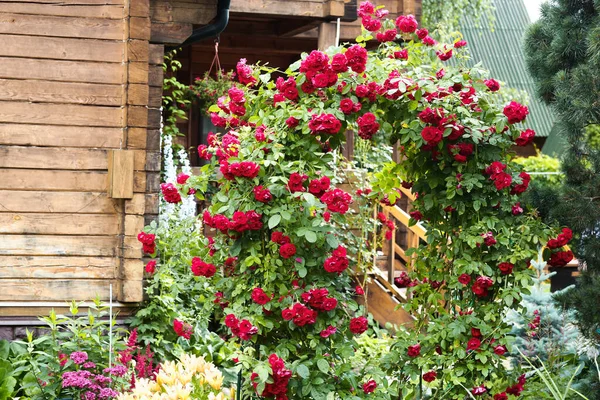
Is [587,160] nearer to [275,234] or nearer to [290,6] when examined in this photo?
[275,234]

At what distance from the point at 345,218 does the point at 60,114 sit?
247 cm

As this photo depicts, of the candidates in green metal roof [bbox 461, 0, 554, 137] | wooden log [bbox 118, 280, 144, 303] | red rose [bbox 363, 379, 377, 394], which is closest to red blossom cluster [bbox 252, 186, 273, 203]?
red rose [bbox 363, 379, 377, 394]

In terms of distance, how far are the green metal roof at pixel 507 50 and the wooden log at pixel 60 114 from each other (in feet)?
45.7

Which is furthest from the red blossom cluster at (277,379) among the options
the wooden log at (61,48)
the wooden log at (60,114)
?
the wooden log at (61,48)

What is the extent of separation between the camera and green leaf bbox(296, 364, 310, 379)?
4.74 meters

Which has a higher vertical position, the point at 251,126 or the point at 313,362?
the point at 251,126

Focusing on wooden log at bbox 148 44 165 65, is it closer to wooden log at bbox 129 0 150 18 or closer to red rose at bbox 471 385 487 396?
wooden log at bbox 129 0 150 18

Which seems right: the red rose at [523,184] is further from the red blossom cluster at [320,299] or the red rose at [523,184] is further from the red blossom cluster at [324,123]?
the red blossom cluster at [320,299]

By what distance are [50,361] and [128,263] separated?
2.95 ft

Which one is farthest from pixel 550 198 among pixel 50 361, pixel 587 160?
pixel 50 361

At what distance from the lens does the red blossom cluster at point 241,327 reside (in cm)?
468

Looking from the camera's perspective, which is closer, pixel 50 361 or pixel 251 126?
pixel 251 126

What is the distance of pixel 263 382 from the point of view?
15.2 ft

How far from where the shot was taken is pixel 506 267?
5.06 meters
